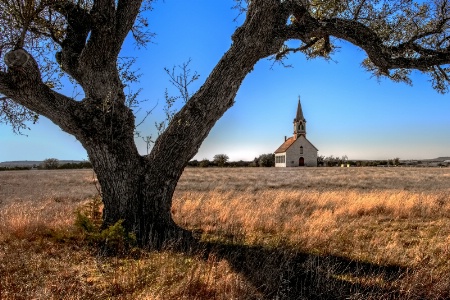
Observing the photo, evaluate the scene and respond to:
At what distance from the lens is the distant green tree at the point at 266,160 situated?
104 m

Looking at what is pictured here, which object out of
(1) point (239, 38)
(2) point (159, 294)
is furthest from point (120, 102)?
(2) point (159, 294)

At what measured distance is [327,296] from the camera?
5.46m

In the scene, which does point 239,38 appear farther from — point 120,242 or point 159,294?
point 159,294

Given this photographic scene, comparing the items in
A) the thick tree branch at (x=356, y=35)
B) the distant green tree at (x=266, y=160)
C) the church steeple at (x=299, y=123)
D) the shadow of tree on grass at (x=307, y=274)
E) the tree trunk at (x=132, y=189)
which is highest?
the church steeple at (x=299, y=123)

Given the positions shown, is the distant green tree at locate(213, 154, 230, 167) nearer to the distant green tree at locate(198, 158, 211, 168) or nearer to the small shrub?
the distant green tree at locate(198, 158, 211, 168)

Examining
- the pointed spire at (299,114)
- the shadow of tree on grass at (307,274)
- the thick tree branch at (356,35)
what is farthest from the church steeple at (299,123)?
the shadow of tree on grass at (307,274)

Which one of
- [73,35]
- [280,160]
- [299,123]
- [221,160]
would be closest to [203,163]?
[221,160]

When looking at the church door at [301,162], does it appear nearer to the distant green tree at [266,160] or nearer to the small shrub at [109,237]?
the distant green tree at [266,160]

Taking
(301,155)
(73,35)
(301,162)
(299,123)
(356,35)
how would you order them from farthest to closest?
(299,123)
(301,155)
(301,162)
(73,35)
(356,35)

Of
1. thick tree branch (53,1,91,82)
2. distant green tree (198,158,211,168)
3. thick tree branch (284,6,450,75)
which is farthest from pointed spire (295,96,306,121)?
thick tree branch (53,1,91,82)

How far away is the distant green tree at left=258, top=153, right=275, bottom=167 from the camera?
104 metres

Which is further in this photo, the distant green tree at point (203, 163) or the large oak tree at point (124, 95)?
the distant green tree at point (203, 163)

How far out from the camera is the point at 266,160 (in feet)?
346

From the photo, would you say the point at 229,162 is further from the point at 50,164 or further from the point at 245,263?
the point at 245,263
